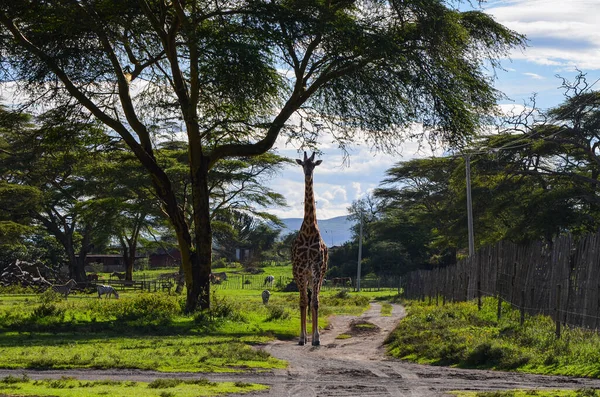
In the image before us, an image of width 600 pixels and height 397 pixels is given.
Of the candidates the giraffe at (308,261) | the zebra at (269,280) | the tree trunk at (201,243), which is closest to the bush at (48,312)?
the tree trunk at (201,243)

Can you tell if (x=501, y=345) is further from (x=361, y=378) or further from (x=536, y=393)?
→ (x=536, y=393)

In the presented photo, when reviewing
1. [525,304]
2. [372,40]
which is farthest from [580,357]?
[372,40]

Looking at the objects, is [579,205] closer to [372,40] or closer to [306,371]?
[372,40]

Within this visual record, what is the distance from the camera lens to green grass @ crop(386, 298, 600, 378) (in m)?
13.4

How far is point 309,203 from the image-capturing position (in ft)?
66.5

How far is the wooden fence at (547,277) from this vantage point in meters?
15.4

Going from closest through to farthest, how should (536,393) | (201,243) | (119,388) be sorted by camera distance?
(536,393) → (119,388) → (201,243)

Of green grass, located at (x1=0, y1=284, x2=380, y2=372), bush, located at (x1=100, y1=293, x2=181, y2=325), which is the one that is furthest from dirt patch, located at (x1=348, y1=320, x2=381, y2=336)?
bush, located at (x1=100, y1=293, x2=181, y2=325)

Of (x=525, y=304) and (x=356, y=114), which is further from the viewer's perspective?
(x=356, y=114)

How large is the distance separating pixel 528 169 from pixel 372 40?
1955 cm

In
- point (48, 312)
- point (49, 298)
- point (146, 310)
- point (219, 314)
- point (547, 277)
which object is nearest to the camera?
point (547, 277)

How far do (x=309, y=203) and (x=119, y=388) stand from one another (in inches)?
388

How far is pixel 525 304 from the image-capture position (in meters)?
19.2

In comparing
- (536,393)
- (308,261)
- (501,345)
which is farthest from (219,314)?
(536,393)
